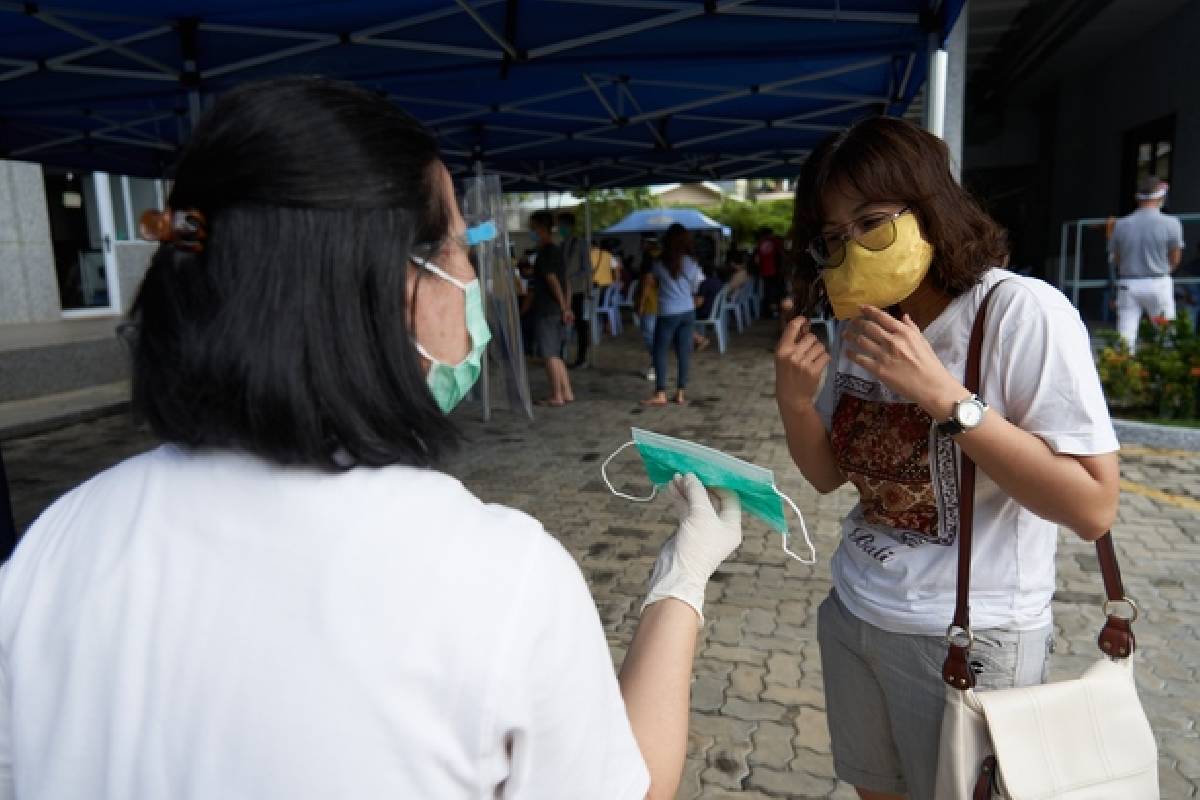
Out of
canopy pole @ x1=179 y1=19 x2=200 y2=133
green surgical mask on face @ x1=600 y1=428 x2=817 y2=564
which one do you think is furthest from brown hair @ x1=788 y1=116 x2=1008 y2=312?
canopy pole @ x1=179 y1=19 x2=200 y2=133

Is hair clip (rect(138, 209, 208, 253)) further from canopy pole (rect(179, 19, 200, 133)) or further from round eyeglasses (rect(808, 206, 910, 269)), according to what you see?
canopy pole (rect(179, 19, 200, 133))

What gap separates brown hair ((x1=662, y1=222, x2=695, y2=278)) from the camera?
7.63 meters

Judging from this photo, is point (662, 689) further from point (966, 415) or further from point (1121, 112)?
point (1121, 112)

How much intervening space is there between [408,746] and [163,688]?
227 millimetres

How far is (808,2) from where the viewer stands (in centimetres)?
490

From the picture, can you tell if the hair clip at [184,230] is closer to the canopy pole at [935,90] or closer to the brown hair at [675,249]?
the canopy pole at [935,90]

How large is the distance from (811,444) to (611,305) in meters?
13.4

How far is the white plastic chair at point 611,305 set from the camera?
47.9ft

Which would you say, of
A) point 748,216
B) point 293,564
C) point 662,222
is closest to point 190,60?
point 293,564

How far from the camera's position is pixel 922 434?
4.98ft

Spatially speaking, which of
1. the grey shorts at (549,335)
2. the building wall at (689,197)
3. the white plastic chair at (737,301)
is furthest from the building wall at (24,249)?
the building wall at (689,197)

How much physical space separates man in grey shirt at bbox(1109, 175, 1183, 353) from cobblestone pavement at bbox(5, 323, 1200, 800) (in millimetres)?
2108

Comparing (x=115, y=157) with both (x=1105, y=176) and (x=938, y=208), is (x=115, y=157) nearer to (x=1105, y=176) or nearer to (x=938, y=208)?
(x=938, y=208)

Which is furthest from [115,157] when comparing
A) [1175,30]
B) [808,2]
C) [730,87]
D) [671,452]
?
[1175,30]
